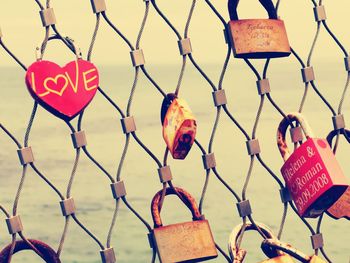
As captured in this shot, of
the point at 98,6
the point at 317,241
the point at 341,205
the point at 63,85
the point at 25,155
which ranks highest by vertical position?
the point at 98,6

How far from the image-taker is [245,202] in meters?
3.38

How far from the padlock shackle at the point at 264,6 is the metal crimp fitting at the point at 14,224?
0.95 metres

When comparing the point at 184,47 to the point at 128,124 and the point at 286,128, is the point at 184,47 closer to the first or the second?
the point at 128,124

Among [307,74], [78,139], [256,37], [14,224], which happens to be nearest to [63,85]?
[78,139]

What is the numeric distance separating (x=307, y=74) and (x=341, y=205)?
452mm

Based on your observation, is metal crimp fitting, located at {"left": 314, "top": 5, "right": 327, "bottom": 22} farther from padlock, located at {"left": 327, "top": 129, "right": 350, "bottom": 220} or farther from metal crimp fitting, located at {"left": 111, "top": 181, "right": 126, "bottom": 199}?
metal crimp fitting, located at {"left": 111, "top": 181, "right": 126, "bottom": 199}

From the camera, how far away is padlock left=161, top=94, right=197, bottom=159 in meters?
3.08

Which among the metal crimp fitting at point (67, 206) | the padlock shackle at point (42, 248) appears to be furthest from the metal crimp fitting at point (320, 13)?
the padlock shackle at point (42, 248)

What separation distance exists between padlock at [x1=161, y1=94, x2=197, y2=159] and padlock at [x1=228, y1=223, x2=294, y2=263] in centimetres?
33

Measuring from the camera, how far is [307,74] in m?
3.61

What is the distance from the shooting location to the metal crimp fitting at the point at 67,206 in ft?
10.2

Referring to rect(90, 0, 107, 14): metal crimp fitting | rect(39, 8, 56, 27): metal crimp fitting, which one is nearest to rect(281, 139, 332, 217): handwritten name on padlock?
rect(90, 0, 107, 14): metal crimp fitting

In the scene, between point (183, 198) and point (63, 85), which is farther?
point (183, 198)

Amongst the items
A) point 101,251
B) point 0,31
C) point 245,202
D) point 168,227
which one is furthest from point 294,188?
point 0,31
